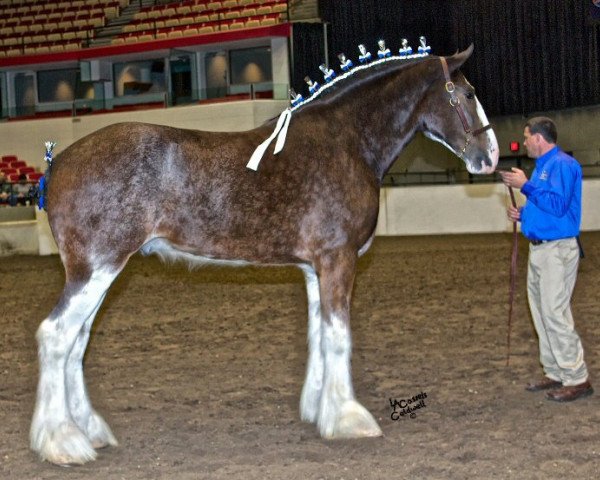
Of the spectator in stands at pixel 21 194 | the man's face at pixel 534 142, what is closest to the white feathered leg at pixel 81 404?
the man's face at pixel 534 142

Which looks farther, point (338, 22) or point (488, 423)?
point (338, 22)

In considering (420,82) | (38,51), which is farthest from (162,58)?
(420,82)

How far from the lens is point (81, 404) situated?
5.38 m

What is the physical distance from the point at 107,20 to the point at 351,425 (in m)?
30.5

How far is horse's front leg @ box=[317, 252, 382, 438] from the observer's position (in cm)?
544

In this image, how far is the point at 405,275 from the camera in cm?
1346

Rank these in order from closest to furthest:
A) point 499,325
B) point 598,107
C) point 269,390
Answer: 1. point 269,390
2. point 499,325
3. point 598,107

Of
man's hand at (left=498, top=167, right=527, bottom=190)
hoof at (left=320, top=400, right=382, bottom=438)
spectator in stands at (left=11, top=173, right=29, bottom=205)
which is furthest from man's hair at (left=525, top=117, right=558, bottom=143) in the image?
spectator in stands at (left=11, top=173, right=29, bottom=205)

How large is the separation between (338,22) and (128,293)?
18.1 metres

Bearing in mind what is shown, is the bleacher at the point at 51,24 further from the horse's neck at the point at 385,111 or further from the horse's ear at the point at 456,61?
the horse's ear at the point at 456,61

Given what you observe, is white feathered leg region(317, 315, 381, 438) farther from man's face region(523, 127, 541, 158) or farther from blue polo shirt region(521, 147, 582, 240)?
man's face region(523, 127, 541, 158)

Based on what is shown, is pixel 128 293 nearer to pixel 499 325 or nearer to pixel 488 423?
pixel 499 325

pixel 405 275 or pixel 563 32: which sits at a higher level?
pixel 563 32

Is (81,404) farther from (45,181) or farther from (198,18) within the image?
(198,18)
